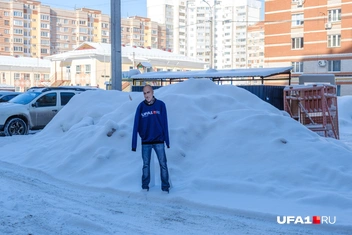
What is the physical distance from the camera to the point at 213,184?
7.72m

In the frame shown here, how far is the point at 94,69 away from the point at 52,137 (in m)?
57.1

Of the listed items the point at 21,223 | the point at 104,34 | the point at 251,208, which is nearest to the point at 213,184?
the point at 251,208

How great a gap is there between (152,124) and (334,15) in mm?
53777

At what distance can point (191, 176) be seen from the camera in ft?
27.2

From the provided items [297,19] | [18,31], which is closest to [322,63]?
[297,19]

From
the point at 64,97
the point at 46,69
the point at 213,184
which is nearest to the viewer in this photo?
the point at 213,184

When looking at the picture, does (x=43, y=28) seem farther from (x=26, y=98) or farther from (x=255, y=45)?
(x=26, y=98)

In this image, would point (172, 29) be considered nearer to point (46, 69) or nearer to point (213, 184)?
point (46, 69)

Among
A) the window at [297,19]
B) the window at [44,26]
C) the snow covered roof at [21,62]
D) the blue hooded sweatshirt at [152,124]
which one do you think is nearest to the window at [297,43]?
the window at [297,19]

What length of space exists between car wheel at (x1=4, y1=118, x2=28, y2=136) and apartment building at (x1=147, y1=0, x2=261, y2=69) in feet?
406

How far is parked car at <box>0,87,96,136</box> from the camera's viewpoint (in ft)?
51.8

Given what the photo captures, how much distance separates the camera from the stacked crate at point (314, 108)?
1371 centimetres

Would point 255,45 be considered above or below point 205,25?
below

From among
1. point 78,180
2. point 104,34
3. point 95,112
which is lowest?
point 78,180
